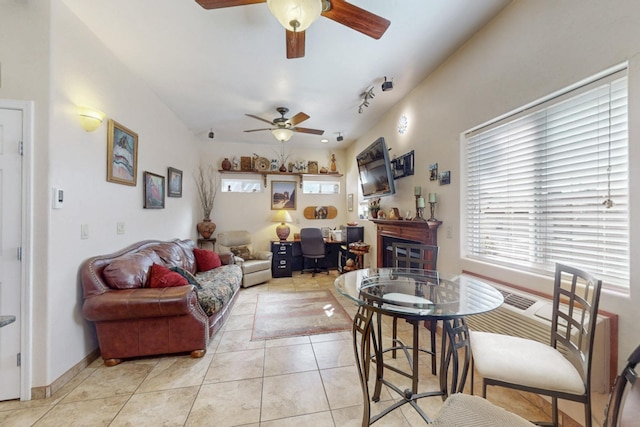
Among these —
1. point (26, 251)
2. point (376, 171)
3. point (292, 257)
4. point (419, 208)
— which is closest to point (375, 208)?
point (376, 171)

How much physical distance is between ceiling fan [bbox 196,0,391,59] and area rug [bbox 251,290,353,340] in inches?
106

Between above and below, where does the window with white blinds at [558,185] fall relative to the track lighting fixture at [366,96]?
below

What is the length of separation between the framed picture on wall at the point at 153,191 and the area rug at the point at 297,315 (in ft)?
6.39

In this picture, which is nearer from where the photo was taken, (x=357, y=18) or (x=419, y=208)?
(x=357, y=18)

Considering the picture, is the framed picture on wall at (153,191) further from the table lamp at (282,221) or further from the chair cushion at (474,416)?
the chair cushion at (474,416)

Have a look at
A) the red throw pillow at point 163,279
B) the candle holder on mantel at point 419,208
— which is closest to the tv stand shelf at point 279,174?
the candle holder on mantel at point 419,208

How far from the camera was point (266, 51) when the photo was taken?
2.42 meters

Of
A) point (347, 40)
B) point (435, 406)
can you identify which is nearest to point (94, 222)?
point (347, 40)

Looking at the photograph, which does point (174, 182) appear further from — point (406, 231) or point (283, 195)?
point (406, 231)

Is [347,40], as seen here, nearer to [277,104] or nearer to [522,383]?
[277,104]

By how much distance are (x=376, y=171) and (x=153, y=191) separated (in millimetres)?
3074

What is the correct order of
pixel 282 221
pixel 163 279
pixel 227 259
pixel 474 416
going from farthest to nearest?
pixel 282 221
pixel 227 259
pixel 163 279
pixel 474 416

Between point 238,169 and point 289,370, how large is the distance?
4321mm

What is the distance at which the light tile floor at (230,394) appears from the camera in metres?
1.56
